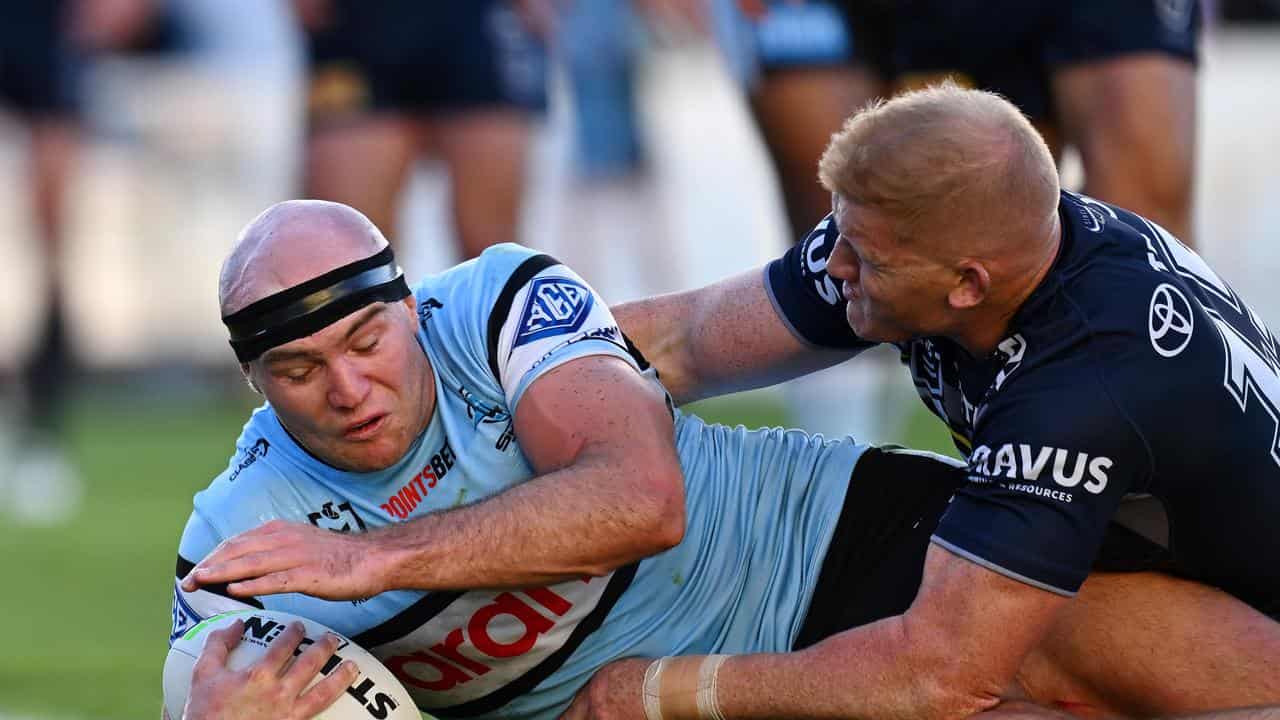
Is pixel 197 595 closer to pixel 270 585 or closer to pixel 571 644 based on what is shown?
pixel 270 585

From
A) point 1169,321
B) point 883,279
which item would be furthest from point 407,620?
point 1169,321

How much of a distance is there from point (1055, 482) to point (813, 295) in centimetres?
97

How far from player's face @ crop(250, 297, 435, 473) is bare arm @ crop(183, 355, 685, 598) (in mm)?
240

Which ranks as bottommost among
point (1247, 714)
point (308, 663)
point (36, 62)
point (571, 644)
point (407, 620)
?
point (1247, 714)

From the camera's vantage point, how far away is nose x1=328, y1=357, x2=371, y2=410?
3883mm

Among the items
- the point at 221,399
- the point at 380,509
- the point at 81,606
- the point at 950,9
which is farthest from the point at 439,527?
the point at 221,399

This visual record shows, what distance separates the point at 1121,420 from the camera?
3.57 m

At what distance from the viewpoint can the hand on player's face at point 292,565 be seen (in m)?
3.56

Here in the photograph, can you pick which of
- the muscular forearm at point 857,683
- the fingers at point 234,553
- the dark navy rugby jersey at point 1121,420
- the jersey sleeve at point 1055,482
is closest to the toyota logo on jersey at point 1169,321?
the dark navy rugby jersey at point 1121,420

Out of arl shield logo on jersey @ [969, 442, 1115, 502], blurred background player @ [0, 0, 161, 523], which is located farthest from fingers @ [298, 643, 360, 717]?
blurred background player @ [0, 0, 161, 523]

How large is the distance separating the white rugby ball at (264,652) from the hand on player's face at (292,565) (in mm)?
167

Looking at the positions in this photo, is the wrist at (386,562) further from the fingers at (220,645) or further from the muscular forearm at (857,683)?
the muscular forearm at (857,683)

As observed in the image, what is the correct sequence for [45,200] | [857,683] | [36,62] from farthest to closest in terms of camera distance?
[36,62] → [45,200] → [857,683]

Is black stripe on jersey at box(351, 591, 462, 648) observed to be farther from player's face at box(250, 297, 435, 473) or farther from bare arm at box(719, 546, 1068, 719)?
bare arm at box(719, 546, 1068, 719)
